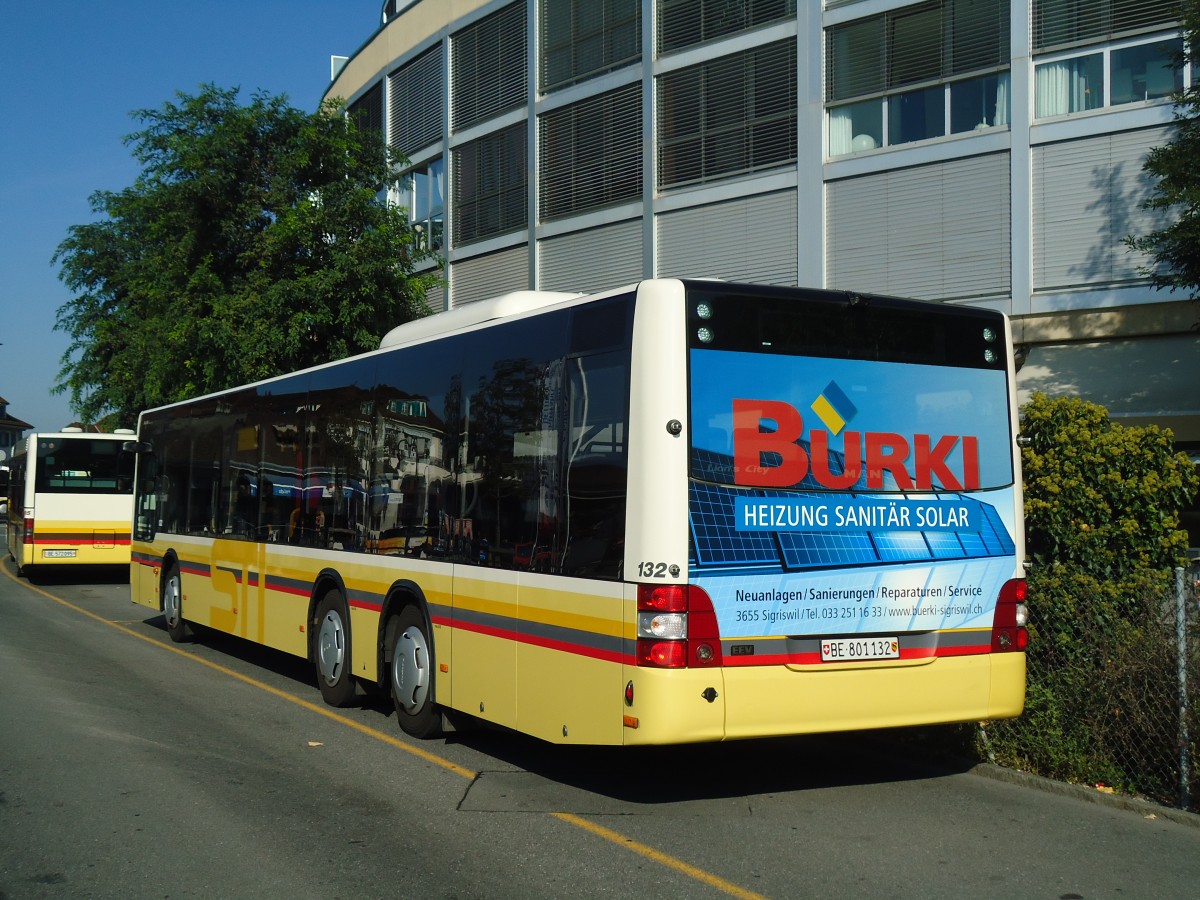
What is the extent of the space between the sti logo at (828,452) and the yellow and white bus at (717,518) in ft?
0.04

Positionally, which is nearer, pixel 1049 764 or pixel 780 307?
pixel 780 307

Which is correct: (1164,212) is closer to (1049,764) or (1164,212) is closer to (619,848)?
(1049,764)

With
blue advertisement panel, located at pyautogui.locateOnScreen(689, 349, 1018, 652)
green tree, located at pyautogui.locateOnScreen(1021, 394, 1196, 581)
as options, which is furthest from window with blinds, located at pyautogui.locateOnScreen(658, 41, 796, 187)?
blue advertisement panel, located at pyautogui.locateOnScreen(689, 349, 1018, 652)

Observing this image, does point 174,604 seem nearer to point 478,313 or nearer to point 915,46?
point 478,313

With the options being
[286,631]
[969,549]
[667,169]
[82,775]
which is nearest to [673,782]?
[969,549]

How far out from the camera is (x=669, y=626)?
22.0 feet

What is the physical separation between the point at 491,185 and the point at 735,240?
325 inches

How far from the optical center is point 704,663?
22.2ft

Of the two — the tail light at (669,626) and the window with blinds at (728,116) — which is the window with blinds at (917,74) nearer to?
the window with blinds at (728,116)

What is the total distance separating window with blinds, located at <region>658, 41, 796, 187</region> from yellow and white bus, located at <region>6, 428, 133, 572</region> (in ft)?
40.1

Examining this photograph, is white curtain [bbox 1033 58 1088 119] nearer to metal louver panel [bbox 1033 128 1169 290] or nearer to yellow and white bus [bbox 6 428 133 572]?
metal louver panel [bbox 1033 128 1169 290]

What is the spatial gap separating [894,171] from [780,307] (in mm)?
15190

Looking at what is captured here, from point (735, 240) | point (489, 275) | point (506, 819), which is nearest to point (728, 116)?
point (735, 240)

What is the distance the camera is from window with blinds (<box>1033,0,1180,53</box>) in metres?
18.9
